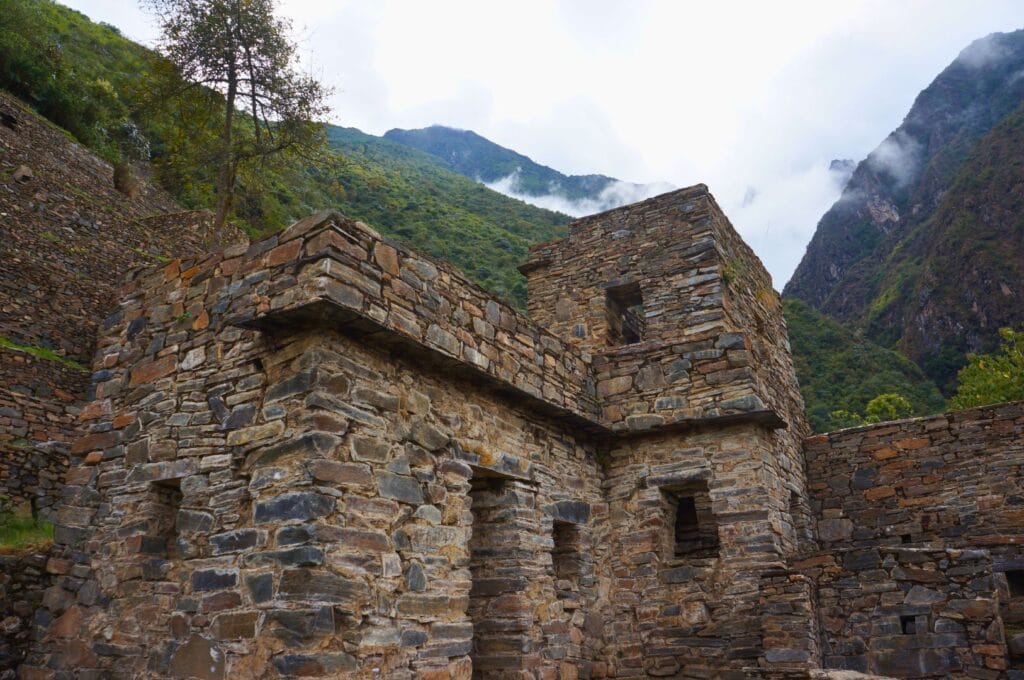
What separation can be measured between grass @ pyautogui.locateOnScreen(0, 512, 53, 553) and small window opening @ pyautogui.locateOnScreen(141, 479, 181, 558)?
4.27 feet

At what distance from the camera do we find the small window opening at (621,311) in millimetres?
10617

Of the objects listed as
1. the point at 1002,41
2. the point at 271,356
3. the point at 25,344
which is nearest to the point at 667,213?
the point at 271,356

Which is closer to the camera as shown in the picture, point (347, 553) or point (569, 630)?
point (347, 553)

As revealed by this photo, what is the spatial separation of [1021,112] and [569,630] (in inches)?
2314

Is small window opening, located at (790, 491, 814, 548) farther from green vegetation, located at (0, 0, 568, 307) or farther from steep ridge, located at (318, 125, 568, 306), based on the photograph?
steep ridge, located at (318, 125, 568, 306)

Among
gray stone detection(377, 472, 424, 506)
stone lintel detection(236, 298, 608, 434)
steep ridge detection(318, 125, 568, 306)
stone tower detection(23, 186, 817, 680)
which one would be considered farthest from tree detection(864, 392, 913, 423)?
gray stone detection(377, 472, 424, 506)

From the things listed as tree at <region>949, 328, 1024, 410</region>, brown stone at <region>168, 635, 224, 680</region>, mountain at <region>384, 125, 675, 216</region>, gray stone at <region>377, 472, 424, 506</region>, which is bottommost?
brown stone at <region>168, 635, 224, 680</region>

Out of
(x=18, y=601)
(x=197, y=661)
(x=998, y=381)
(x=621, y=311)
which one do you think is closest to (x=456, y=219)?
(x=998, y=381)

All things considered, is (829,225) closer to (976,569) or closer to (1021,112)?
(1021,112)

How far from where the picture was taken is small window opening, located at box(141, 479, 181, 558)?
532cm

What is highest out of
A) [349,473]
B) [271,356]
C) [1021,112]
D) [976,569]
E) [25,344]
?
[1021,112]

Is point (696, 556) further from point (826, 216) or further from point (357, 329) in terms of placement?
point (826, 216)

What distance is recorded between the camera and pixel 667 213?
10.5 metres

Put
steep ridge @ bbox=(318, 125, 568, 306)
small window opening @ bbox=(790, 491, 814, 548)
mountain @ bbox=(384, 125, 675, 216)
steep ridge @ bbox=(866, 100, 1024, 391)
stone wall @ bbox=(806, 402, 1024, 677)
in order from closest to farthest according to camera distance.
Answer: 1. stone wall @ bbox=(806, 402, 1024, 677)
2. small window opening @ bbox=(790, 491, 814, 548)
3. steep ridge @ bbox=(318, 125, 568, 306)
4. steep ridge @ bbox=(866, 100, 1024, 391)
5. mountain @ bbox=(384, 125, 675, 216)
